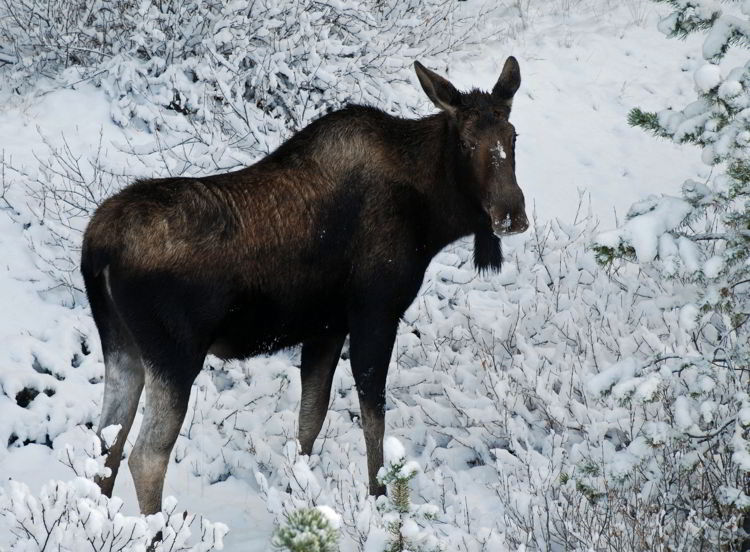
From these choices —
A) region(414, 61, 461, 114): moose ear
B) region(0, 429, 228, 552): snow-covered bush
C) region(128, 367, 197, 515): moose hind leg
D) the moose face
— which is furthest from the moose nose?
region(0, 429, 228, 552): snow-covered bush

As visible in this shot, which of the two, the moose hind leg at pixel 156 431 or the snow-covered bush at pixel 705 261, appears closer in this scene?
the snow-covered bush at pixel 705 261

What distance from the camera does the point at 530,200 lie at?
9094 millimetres

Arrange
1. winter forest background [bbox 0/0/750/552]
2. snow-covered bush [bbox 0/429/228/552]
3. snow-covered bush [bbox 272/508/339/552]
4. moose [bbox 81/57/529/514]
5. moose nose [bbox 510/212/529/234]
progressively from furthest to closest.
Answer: moose nose [bbox 510/212/529/234]
moose [bbox 81/57/529/514]
winter forest background [bbox 0/0/750/552]
snow-covered bush [bbox 0/429/228/552]
snow-covered bush [bbox 272/508/339/552]

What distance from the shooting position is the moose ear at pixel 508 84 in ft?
17.5

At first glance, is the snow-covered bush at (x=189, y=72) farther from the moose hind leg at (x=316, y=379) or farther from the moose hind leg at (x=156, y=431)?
the moose hind leg at (x=156, y=431)

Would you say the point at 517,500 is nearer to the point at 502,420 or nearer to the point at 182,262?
the point at 502,420

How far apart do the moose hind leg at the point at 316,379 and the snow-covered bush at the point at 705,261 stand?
1695mm

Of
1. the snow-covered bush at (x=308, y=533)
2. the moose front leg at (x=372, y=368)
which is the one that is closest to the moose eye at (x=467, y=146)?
the moose front leg at (x=372, y=368)

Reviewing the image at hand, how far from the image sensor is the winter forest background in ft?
12.4

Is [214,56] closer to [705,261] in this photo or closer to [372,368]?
[372,368]

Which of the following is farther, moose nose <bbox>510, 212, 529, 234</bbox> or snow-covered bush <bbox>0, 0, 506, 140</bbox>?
snow-covered bush <bbox>0, 0, 506, 140</bbox>

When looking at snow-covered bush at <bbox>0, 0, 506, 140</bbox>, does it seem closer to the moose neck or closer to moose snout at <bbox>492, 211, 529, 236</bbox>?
the moose neck

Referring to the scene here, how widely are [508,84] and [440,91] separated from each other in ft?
1.57

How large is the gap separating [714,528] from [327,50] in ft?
19.3
